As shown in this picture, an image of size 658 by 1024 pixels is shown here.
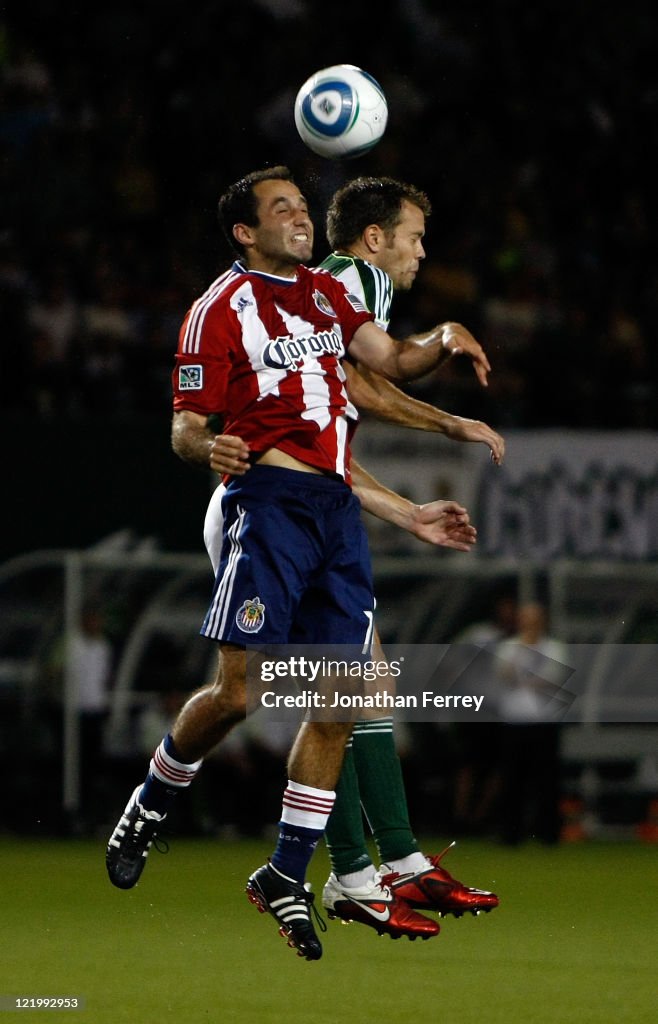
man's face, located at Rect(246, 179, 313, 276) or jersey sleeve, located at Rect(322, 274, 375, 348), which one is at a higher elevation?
man's face, located at Rect(246, 179, 313, 276)

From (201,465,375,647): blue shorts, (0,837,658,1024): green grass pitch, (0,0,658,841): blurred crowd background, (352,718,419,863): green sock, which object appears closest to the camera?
(0,837,658,1024): green grass pitch

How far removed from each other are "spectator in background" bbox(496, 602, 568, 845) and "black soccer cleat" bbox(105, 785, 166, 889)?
23.4ft

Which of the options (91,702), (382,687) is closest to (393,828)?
(382,687)

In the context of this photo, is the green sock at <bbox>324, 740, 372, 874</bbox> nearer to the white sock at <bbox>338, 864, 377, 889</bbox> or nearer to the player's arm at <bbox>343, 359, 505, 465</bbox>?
Result: the white sock at <bbox>338, 864, 377, 889</bbox>

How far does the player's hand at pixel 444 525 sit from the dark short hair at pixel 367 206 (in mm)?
1162

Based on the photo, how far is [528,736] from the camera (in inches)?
550

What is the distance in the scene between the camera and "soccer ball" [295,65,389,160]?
7.67 metres

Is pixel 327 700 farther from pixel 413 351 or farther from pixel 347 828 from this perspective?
pixel 413 351

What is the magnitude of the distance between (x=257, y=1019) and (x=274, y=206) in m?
2.80

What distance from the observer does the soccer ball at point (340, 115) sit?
767cm

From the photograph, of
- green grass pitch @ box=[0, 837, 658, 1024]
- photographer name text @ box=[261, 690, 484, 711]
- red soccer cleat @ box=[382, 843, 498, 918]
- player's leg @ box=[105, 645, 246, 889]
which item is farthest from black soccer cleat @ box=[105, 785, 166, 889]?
red soccer cleat @ box=[382, 843, 498, 918]

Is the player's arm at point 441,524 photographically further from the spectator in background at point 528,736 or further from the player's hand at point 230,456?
the spectator in background at point 528,736

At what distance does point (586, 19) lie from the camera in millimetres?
18422

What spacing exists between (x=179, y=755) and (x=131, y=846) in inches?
17.3
